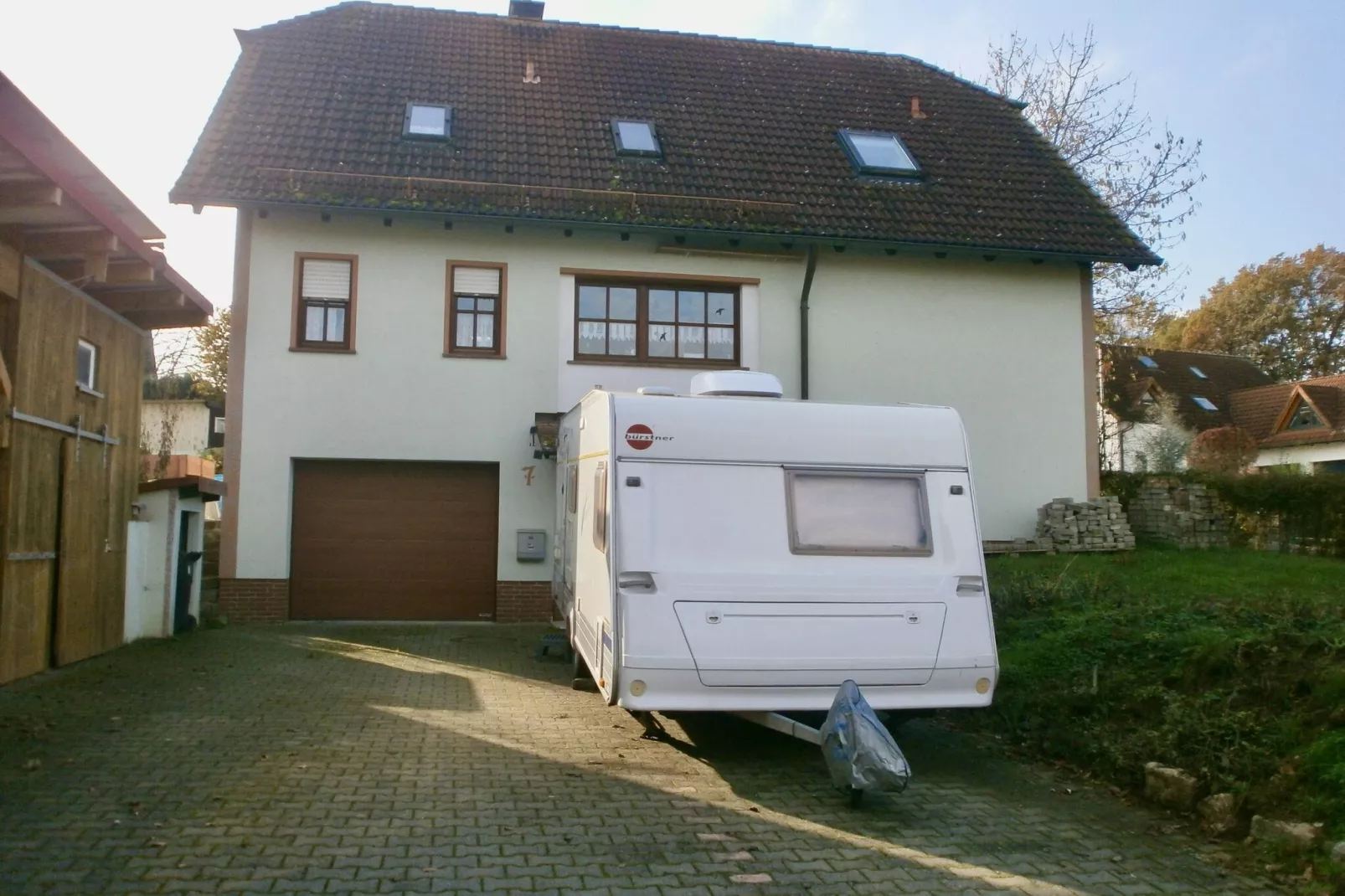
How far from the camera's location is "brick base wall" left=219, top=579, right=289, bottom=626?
14320mm

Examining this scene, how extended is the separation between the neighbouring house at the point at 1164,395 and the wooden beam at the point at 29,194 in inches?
963

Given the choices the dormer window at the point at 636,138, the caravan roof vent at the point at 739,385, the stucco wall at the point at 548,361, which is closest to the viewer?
the caravan roof vent at the point at 739,385

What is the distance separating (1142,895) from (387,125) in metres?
14.3

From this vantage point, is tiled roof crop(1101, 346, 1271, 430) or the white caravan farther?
A: tiled roof crop(1101, 346, 1271, 430)

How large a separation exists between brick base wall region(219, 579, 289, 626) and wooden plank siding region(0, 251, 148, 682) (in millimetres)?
2334

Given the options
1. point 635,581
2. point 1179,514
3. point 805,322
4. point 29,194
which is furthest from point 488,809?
point 1179,514

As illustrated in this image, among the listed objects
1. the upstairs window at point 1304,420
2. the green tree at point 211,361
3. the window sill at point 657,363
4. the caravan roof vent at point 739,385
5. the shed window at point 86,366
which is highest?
the green tree at point 211,361

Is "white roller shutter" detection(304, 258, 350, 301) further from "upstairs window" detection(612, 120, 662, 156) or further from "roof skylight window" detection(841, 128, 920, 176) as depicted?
"roof skylight window" detection(841, 128, 920, 176)

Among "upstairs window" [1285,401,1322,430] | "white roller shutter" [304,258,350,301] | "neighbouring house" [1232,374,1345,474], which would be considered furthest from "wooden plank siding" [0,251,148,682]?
"upstairs window" [1285,401,1322,430]

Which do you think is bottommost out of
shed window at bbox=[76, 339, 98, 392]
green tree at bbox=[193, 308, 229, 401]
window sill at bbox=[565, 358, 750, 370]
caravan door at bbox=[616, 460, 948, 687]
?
caravan door at bbox=[616, 460, 948, 687]

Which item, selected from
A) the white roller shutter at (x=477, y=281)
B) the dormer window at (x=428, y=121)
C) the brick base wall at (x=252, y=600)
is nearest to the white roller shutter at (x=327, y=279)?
the white roller shutter at (x=477, y=281)

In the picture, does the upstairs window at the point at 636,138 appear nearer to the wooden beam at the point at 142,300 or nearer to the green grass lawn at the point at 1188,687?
the wooden beam at the point at 142,300

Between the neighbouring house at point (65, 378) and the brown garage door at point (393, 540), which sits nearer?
the neighbouring house at point (65, 378)

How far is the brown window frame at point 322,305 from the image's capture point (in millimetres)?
14703
